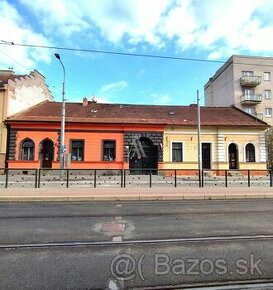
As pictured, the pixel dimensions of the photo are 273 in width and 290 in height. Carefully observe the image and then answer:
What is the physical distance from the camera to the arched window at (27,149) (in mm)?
27219

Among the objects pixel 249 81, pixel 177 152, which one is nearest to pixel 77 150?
pixel 177 152

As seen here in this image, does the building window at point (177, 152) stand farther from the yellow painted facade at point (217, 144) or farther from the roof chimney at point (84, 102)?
the roof chimney at point (84, 102)

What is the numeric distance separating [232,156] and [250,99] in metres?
21.4

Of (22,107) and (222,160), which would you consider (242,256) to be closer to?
(222,160)

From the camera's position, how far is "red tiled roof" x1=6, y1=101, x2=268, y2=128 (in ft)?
92.1

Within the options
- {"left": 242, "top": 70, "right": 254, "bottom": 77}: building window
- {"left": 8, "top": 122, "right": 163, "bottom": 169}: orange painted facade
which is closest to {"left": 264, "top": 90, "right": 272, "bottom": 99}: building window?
{"left": 242, "top": 70, "right": 254, "bottom": 77}: building window

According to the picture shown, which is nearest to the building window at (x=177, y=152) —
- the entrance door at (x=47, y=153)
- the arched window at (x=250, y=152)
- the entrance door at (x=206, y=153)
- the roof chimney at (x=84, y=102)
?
the entrance door at (x=206, y=153)

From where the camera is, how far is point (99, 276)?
4.38 m

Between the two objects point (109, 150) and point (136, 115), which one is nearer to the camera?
point (109, 150)

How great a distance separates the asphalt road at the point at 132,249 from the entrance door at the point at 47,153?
18.4m

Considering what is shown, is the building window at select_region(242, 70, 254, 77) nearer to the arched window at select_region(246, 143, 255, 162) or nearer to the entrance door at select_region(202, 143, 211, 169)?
the arched window at select_region(246, 143, 255, 162)

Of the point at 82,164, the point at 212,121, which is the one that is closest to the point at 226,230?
the point at 82,164

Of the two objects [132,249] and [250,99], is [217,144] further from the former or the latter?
[132,249]

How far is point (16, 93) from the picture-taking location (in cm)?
2842
